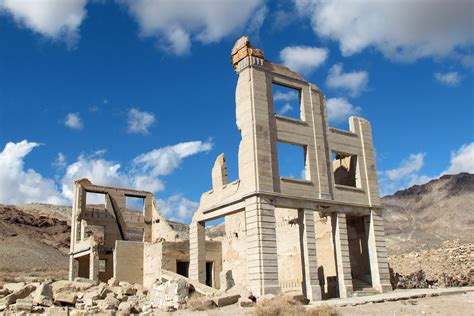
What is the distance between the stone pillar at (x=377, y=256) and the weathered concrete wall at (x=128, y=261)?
1265cm

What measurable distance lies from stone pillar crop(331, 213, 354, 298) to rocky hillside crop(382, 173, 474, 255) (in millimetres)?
32964

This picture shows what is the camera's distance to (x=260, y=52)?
22.0 m

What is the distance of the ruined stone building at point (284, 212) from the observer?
20.4 meters

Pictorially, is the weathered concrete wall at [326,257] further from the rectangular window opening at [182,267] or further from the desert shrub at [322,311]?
the desert shrub at [322,311]

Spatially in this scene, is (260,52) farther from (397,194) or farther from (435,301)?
(397,194)

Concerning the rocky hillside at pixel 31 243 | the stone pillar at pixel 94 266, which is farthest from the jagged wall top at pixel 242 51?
the rocky hillside at pixel 31 243

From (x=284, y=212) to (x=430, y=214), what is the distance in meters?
50.2

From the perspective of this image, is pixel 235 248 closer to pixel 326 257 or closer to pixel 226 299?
pixel 326 257

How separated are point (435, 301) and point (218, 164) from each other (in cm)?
1451

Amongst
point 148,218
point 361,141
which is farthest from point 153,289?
point 148,218

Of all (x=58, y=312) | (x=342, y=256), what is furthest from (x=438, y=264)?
(x=58, y=312)

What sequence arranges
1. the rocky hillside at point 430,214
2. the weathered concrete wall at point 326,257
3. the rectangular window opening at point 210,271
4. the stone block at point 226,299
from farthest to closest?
the rocky hillside at point 430,214 → the rectangular window opening at point 210,271 → the weathered concrete wall at point 326,257 → the stone block at point 226,299

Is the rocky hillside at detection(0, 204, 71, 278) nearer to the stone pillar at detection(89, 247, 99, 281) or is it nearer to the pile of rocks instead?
the stone pillar at detection(89, 247, 99, 281)

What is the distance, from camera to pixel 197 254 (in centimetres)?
2416
